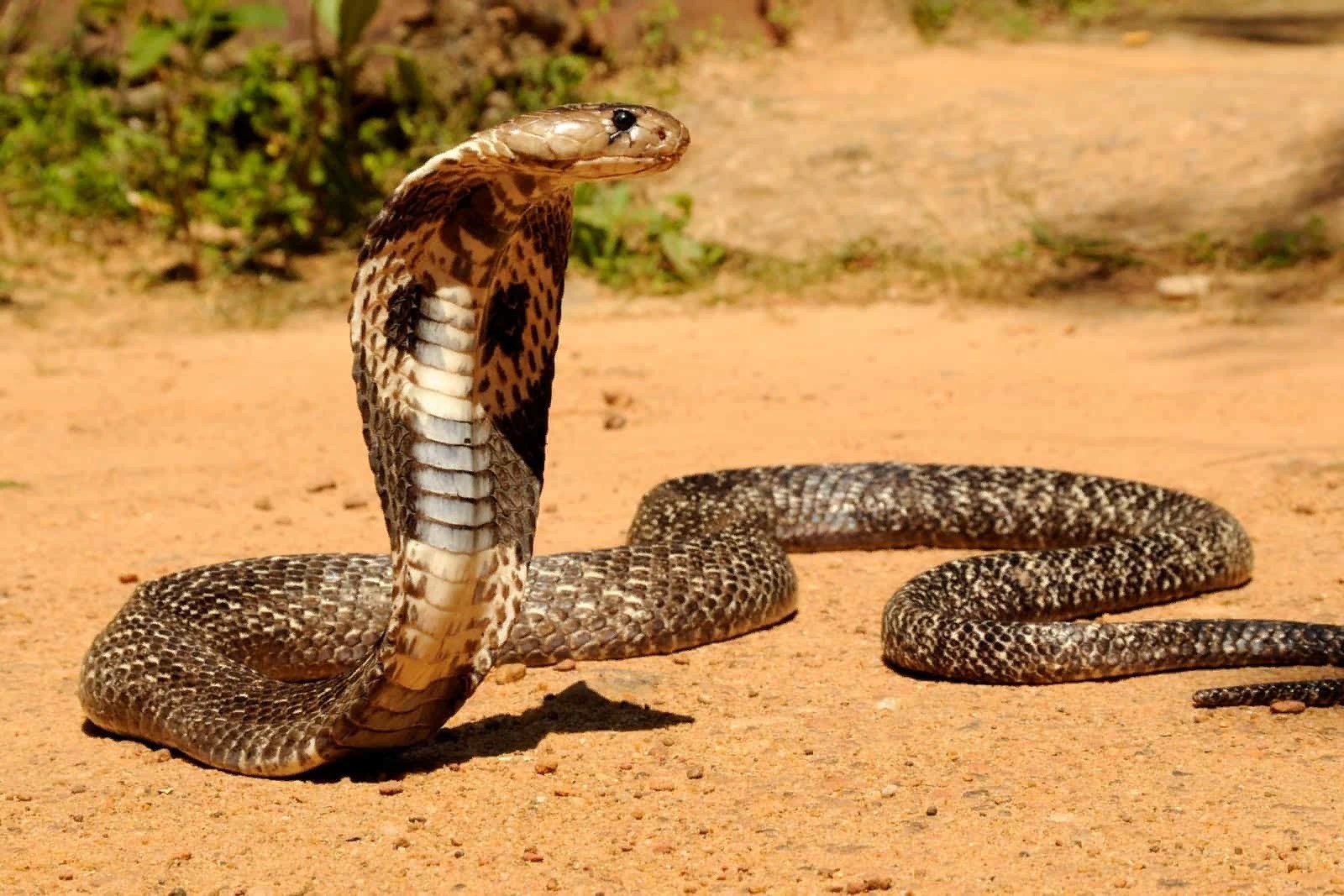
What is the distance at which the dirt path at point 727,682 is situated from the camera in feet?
13.2

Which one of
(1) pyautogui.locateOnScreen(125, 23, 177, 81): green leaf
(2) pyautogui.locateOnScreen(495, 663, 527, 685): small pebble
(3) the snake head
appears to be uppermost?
(3) the snake head

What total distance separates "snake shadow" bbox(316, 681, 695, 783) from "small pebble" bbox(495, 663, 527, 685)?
0.19 metres

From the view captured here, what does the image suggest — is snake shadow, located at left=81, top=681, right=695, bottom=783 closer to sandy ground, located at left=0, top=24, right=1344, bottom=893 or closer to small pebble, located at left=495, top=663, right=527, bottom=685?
sandy ground, located at left=0, top=24, right=1344, bottom=893

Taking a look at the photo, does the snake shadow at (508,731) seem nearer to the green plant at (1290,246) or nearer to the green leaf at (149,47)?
the green plant at (1290,246)

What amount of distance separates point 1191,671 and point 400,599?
8.61 ft

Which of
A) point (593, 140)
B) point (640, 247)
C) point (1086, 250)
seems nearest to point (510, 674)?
point (593, 140)

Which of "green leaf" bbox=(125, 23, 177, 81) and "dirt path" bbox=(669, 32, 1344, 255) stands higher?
"green leaf" bbox=(125, 23, 177, 81)

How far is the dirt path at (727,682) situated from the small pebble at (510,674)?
33mm

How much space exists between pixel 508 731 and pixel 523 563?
925mm

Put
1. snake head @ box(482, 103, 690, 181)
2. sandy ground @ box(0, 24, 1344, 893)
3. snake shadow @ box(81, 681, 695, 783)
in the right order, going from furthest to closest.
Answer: snake shadow @ box(81, 681, 695, 783)
sandy ground @ box(0, 24, 1344, 893)
snake head @ box(482, 103, 690, 181)

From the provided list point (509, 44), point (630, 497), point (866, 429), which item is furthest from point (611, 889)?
point (509, 44)

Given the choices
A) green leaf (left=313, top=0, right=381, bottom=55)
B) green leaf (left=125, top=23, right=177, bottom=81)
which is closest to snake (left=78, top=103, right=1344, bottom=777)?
green leaf (left=313, top=0, right=381, bottom=55)

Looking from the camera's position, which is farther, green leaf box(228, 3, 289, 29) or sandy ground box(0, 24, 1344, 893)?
green leaf box(228, 3, 289, 29)

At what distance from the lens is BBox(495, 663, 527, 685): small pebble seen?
5.59 m
